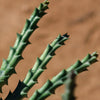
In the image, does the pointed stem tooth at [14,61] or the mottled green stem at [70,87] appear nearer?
the mottled green stem at [70,87]

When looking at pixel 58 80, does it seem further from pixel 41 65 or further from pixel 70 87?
pixel 70 87

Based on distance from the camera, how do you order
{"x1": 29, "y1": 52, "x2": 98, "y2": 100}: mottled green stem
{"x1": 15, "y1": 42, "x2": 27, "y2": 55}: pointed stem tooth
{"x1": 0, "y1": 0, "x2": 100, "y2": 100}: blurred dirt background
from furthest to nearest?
1. {"x1": 0, "y1": 0, "x2": 100, "y2": 100}: blurred dirt background
2. {"x1": 15, "y1": 42, "x2": 27, "y2": 55}: pointed stem tooth
3. {"x1": 29, "y1": 52, "x2": 98, "y2": 100}: mottled green stem

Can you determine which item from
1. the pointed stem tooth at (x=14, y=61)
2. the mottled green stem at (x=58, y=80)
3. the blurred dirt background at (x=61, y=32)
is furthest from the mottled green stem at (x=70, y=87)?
the blurred dirt background at (x=61, y=32)

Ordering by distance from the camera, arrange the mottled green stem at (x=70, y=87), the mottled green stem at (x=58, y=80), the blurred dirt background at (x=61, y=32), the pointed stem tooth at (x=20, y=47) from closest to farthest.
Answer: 1. the mottled green stem at (x=70, y=87)
2. the mottled green stem at (x=58, y=80)
3. the pointed stem tooth at (x=20, y=47)
4. the blurred dirt background at (x=61, y=32)

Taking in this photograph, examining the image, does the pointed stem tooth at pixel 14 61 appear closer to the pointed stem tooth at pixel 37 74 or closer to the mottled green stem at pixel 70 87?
the pointed stem tooth at pixel 37 74

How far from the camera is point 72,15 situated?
4.66 metres

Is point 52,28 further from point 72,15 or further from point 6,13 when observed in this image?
point 6,13

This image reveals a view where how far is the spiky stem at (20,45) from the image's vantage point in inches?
48.9

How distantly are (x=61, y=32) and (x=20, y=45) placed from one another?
339 cm

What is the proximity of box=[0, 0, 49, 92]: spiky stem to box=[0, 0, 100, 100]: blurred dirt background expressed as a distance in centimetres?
317

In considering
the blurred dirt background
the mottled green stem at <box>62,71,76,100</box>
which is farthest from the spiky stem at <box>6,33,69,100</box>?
the blurred dirt background

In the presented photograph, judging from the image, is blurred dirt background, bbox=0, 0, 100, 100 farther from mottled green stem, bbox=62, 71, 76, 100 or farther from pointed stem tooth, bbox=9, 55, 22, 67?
mottled green stem, bbox=62, 71, 76, 100

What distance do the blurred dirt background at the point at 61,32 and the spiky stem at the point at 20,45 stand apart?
10.4 feet

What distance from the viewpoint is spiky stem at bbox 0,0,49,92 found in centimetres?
124
